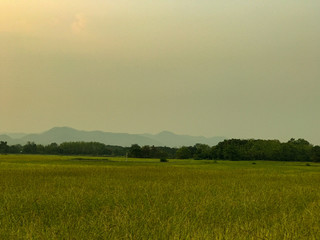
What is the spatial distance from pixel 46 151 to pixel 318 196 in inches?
5896

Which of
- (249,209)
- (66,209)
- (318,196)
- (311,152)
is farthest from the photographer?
(311,152)

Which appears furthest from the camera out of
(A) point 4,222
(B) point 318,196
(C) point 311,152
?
(C) point 311,152

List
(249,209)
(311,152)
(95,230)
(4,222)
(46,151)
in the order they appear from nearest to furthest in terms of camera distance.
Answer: (95,230)
(4,222)
(249,209)
(311,152)
(46,151)

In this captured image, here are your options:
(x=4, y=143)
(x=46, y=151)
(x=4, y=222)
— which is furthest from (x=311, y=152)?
(x=4, y=143)

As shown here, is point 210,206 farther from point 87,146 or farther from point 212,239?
point 87,146

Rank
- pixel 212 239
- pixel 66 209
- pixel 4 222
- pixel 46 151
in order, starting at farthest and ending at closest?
pixel 46 151, pixel 66 209, pixel 4 222, pixel 212 239

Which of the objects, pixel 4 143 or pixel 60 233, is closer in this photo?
pixel 60 233


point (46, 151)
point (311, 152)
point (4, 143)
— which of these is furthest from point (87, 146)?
point (311, 152)

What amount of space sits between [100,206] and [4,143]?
161 m

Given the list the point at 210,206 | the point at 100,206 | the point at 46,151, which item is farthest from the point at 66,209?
the point at 46,151

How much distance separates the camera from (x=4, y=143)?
15412 cm

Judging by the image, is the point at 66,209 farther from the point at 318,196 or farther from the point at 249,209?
the point at 318,196

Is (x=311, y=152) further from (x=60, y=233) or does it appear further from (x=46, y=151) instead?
(x=46, y=151)

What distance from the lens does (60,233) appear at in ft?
22.1
